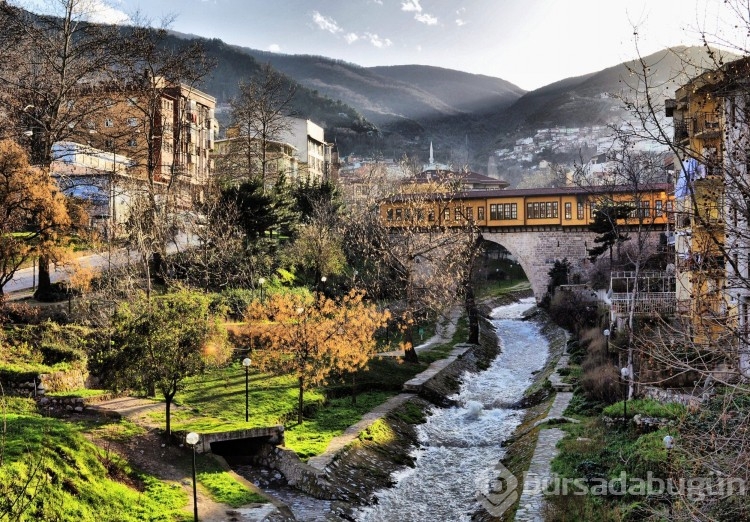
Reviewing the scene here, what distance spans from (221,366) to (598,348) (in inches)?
599

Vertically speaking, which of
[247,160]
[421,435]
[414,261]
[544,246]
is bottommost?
[421,435]

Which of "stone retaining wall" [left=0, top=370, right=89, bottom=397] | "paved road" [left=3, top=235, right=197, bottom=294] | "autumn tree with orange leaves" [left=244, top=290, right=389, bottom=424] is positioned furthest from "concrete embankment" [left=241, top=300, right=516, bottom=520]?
"paved road" [left=3, top=235, right=197, bottom=294]

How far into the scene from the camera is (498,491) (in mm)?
14688

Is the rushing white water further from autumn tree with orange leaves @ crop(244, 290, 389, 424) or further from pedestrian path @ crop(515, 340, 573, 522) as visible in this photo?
autumn tree with orange leaves @ crop(244, 290, 389, 424)

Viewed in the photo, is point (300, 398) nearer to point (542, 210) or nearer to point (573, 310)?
point (573, 310)

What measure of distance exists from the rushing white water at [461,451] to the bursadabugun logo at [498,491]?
0.26ft

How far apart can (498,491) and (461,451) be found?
13.1 ft

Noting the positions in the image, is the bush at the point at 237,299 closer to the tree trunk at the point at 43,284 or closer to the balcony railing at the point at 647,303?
the tree trunk at the point at 43,284

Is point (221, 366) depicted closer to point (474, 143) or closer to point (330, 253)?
point (330, 253)

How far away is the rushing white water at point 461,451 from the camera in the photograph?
14.4m

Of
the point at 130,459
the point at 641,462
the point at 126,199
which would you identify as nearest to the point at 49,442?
the point at 130,459

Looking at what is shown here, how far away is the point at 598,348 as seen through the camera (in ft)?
82.7

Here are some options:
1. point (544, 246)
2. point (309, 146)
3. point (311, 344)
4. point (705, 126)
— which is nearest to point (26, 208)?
point (311, 344)

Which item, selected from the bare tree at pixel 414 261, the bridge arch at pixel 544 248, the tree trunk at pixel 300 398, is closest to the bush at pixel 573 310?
the bridge arch at pixel 544 248
